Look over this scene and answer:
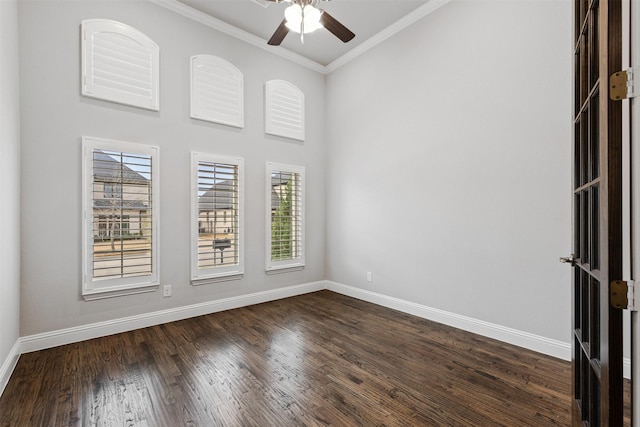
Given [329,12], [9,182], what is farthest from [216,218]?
[329,12]

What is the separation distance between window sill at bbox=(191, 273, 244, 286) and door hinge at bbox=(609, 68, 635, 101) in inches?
154

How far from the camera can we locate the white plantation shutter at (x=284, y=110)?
14.6 ft

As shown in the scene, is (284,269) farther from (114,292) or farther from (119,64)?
(119,64)

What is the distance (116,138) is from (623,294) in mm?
4035

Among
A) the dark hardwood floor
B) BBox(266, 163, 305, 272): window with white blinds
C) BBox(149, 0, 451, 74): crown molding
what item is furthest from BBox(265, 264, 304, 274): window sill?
BBox(149, 0, 451, 74): crown molding

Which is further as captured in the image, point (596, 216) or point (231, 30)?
point (231, 30)

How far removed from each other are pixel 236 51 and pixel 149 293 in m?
3.29

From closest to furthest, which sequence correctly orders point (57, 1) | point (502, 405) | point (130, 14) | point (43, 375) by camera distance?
point (502, 405), point (43, 375), point (57, 1), point (130, 14)

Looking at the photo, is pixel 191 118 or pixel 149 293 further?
pixel 191 118

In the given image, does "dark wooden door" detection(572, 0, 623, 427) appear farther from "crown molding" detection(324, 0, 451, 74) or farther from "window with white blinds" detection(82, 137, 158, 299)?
"window with white blinds" detection(82, 137, 158, 299)

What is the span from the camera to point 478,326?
125 inches

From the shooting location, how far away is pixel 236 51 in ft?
13.5

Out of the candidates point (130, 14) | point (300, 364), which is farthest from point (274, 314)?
point (130, 14)

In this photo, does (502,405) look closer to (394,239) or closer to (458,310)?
(458,310)
